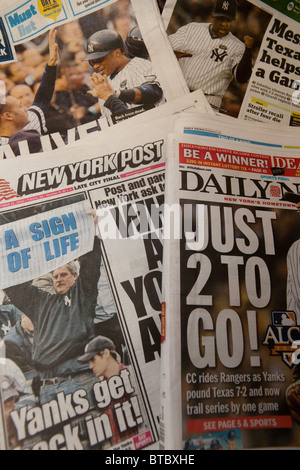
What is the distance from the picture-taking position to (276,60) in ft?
2.10

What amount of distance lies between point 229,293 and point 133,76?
37 cm

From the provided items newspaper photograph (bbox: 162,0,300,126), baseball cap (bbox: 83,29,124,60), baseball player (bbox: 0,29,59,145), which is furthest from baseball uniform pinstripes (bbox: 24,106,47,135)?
newspaper photograph (bbox: 162,0,300,126)

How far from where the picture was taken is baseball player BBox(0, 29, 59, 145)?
0.60 m

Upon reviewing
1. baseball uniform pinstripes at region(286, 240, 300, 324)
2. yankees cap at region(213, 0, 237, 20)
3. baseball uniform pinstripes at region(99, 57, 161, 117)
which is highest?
yankees cap at region(213, 0, 237, 20)

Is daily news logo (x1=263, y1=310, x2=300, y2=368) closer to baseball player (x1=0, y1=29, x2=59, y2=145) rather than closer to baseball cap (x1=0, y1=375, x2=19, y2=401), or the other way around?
baseball cap (x1=0, y1=375, x2=19, y2=401)

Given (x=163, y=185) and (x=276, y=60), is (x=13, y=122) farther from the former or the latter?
(x=276, y=60)

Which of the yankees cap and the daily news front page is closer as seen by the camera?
the daily news front page

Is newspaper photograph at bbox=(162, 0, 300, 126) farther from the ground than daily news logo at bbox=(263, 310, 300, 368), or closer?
farther from the ground

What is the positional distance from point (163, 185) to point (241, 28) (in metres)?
0.31

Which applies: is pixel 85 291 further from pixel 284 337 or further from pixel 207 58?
pixel 207 58

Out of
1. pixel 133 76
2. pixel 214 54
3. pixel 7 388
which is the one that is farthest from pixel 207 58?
pixel 7 388

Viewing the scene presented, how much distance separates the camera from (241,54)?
632 millimetres

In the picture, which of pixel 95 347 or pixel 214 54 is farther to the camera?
pixel 214 54
